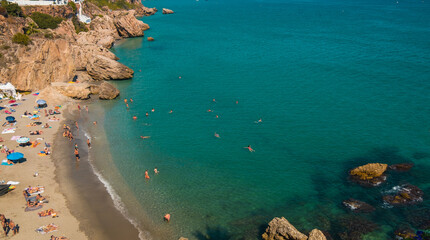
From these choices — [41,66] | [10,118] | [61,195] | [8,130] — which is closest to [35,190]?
[61,195]

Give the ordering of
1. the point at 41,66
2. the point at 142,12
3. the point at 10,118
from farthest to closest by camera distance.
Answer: the point at 142,12
the point at 41,66
the point at 10,118

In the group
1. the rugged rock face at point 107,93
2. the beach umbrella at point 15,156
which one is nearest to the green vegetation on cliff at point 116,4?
the rugged rock face at point 107,93

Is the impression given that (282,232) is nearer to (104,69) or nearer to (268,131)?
(268,131)

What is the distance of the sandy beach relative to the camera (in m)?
30.0

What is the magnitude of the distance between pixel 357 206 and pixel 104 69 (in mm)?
59252

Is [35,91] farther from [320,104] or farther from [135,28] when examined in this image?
[135,28]

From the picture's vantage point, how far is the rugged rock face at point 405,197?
3369 cm

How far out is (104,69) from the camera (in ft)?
236

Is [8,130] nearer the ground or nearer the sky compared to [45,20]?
nearer the ground

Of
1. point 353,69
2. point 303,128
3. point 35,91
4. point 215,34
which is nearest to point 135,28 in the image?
point 215,34

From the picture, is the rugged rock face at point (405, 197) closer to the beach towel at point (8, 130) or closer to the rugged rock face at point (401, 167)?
the rugged rock face at point (401, 167)

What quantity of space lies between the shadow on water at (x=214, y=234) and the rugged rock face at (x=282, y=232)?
146 inches

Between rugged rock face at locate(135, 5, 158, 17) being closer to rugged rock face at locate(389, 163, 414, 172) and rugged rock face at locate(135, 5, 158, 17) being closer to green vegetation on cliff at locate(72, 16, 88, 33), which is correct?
green vegetation on cliff at locate(72, 16, 88, 33)

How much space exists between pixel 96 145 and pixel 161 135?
9.55 metres
